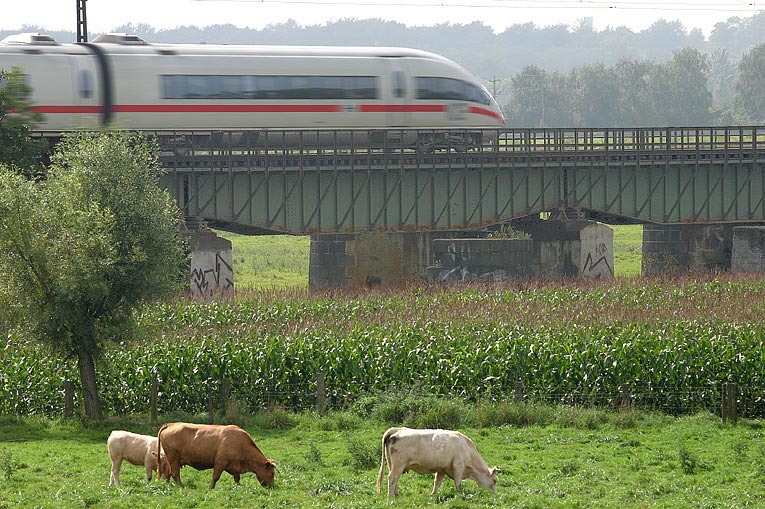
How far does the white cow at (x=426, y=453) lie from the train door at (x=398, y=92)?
3487 centimetres

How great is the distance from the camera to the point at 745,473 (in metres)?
24.1

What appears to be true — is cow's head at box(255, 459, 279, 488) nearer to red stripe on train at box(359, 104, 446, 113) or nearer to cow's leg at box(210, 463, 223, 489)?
cow's leg at box(210, 463, 223, 489)

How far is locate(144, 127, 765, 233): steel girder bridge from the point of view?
171 ft

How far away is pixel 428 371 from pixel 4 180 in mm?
11979

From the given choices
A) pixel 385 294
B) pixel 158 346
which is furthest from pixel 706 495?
pixel 385 294

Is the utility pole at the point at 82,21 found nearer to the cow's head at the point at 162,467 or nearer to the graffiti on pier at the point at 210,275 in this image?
the graffiti on pier at the point at 210,275

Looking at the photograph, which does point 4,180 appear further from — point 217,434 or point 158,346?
point 217,434

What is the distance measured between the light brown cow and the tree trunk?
9.88m

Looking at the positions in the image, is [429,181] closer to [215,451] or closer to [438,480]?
[215,451]

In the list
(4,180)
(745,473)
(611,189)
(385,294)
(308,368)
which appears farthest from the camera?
(611,189)

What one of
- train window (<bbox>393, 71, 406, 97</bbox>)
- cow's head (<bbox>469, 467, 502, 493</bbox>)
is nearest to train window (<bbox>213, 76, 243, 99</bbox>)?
train window (<bbox>393, 71, 406, 97</bbox>)

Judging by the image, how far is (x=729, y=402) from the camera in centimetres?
2988

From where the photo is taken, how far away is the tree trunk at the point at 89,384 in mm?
31844

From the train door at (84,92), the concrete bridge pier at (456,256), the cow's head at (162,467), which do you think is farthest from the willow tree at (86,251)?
the concrete bridge pier at (456,256)
